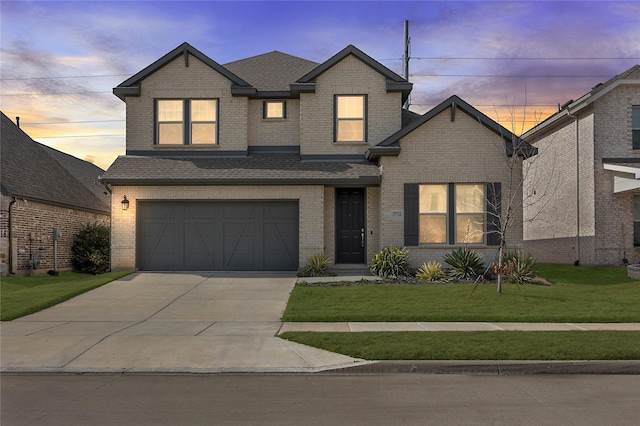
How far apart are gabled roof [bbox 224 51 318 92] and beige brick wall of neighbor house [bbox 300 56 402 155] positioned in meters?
1.52

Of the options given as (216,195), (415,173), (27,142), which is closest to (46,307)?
(216,195)

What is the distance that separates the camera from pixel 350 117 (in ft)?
63.4

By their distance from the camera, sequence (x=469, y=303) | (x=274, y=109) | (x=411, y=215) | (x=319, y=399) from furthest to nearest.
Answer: (x=274, y=109)
(x=411, y=215)
(x=469, y=303)
(x=319, y=399)

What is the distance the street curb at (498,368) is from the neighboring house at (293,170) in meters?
9.66

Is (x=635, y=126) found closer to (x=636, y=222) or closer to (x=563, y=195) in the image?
(x=636, y=222)

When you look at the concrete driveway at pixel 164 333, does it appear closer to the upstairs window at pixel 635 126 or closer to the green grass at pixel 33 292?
the green grass at pixel 33 292

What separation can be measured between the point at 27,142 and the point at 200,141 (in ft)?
29.3

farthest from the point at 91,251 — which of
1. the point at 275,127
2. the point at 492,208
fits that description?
the point at 492,208

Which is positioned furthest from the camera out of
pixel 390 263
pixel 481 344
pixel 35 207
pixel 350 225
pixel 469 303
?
Answer: pixel 35 207

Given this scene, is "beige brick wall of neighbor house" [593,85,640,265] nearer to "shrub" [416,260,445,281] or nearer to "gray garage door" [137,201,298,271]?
"shrub" [416,260,445,281]

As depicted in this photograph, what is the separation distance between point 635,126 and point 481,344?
50.5ft

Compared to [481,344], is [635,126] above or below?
above

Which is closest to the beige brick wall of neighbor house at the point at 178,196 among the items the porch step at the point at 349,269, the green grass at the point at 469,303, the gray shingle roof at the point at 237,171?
the gray shingle roof at the point at 237,171

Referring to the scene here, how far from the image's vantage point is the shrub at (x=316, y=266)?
17484 mm
